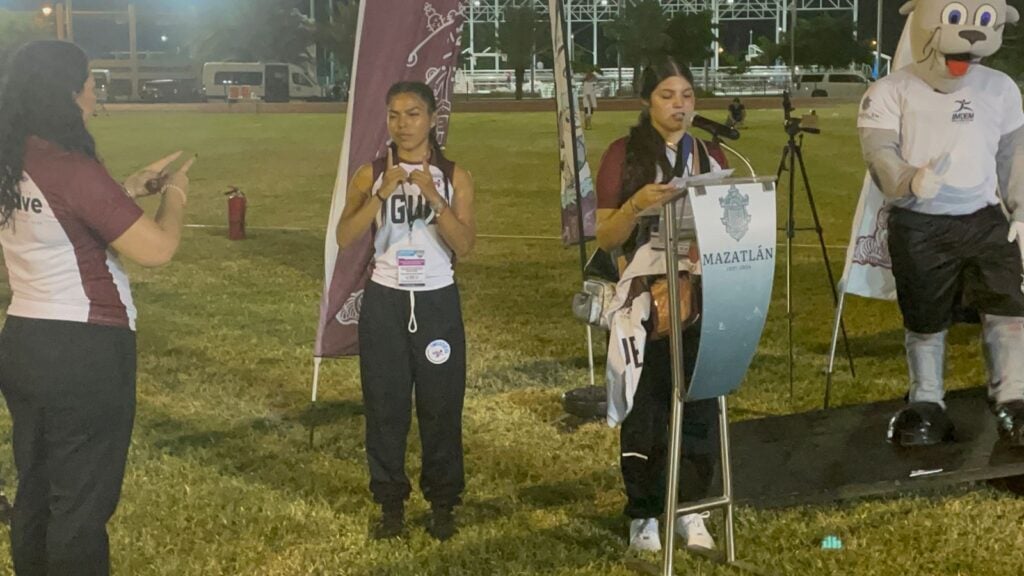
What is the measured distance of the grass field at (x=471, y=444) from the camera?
4617mm

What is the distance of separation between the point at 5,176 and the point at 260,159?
830 inches

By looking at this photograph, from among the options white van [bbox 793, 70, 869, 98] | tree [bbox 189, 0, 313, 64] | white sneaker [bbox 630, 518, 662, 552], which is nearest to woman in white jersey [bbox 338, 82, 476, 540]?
white sneaker [bbox 630, 518, 662, 552]

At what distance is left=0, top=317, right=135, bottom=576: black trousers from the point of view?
328cm

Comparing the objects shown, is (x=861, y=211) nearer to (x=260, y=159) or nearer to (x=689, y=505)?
(x=689, y=505)

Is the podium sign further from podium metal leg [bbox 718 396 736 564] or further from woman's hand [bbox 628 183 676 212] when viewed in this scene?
podium metal leg [bbox 718 396 736 564]

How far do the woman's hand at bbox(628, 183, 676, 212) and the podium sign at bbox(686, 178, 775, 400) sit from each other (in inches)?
6.6

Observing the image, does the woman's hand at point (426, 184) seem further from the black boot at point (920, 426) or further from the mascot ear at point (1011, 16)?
the mascot ear at point (1011, 16)

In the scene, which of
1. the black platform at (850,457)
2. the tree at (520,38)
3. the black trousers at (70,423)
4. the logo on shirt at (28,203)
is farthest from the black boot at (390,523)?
the tree at (520,38)

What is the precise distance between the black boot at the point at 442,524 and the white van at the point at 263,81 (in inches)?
2016

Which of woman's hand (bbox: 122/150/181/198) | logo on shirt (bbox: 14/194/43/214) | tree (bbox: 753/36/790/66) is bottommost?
logo on shirt (bbox: 14/194/43/214)

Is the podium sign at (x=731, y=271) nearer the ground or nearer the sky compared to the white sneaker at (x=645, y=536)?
nearer the sky

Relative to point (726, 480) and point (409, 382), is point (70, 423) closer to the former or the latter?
point (409, 382)

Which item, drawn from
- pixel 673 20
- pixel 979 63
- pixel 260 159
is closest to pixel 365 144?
pixel 979 63

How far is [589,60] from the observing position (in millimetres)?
76812
